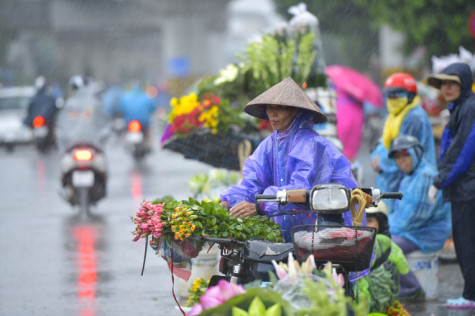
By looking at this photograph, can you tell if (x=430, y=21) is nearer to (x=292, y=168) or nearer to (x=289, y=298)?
(x=292, y=168)

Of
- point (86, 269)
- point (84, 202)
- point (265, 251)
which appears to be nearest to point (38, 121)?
point (84, 202)

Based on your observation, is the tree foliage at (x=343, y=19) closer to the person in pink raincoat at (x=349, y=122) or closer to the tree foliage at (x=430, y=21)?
the tree foliage at (x=430, y=21)

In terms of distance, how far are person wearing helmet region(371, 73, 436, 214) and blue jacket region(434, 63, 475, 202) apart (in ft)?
2.67

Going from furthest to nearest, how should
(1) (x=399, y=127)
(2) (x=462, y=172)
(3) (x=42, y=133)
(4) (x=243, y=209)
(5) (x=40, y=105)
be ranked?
(3) (x=42, y=133) → (5) (x=40, y=105) → (1) (x=399, y=127) → (2) (x=462, y=172) → (4) (x=243, y=209)


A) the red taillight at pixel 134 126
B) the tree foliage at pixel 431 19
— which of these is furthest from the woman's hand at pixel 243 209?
the red taillight at pixel 134 126

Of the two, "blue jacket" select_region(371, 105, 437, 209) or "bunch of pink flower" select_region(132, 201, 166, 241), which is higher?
"blue jacket" select_region(371, 105, 437, 209)

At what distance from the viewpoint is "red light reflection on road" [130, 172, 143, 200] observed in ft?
51.3

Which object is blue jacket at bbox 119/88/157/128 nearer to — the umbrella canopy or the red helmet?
the umbrella canopy

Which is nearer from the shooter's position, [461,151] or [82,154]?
[461,151]

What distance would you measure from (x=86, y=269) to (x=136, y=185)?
322 inches

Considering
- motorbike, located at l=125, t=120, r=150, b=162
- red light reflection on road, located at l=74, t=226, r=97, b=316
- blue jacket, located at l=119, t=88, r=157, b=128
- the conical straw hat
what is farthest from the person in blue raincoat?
the conical straw hat

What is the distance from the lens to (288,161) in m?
4.97

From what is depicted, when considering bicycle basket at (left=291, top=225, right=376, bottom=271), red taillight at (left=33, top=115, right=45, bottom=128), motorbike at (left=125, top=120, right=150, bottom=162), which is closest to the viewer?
bicycle basket at (left=291, top=225, right=376, bottom=271)

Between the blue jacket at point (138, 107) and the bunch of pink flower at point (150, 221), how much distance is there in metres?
18.1
